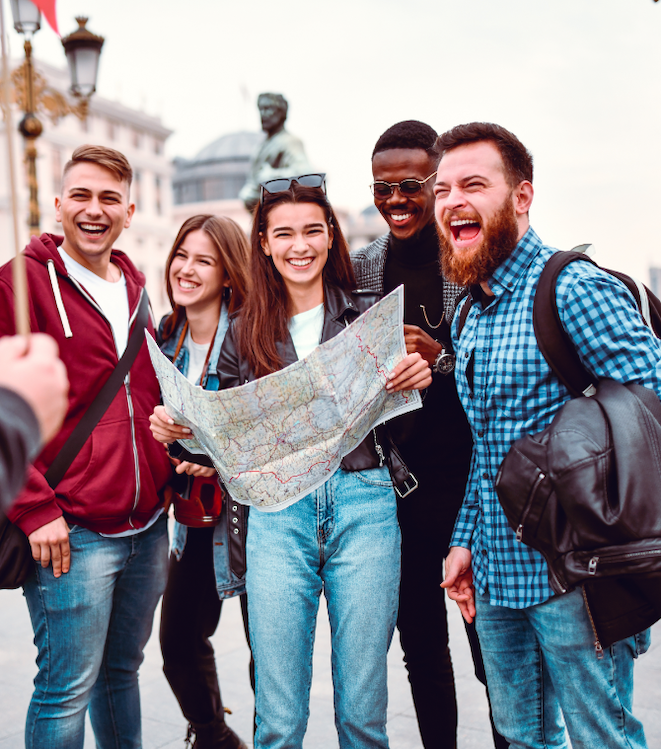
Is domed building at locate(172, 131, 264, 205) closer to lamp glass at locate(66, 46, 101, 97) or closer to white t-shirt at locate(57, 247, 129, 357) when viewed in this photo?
lamp glass at locate(66, 46, 101, 97)

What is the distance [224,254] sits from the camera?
3.18 m

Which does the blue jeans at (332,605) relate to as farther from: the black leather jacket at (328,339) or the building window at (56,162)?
the building window at (56,162)

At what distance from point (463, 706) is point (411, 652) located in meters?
1.23

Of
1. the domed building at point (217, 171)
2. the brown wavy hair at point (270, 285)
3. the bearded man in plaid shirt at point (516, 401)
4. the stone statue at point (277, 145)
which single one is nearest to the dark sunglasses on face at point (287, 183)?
the brown wavy hair at point (270, 285)

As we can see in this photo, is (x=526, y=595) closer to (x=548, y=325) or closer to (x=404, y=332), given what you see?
(x=548, y=325)

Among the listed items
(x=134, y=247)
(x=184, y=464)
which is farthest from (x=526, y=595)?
(x=134, y=247)

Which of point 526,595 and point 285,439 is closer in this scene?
point 526,595

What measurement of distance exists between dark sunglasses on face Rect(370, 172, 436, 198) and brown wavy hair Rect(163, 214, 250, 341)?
66 cm

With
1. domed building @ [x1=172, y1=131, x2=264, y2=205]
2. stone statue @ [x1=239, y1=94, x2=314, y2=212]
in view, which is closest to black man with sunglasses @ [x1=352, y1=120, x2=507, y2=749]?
stone statue @ [x1=239, y1=94, x2=314, y2=212]

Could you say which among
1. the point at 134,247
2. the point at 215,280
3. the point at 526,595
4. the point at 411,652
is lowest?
the point at 411,652

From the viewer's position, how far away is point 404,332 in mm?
2488

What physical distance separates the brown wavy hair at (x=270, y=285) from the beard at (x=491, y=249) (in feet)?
1.77

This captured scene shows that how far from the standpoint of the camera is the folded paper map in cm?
218

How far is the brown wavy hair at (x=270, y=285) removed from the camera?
2.45m
